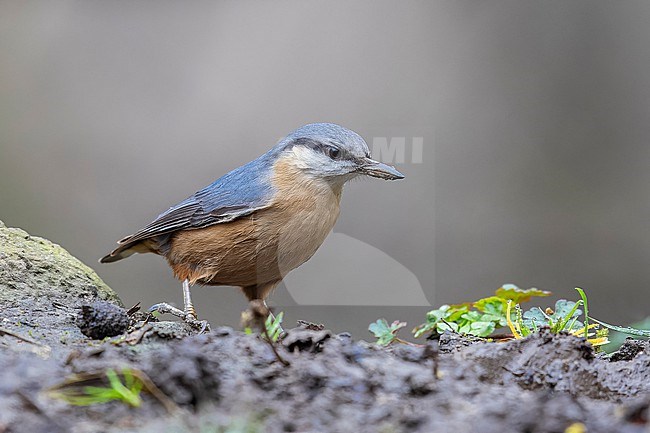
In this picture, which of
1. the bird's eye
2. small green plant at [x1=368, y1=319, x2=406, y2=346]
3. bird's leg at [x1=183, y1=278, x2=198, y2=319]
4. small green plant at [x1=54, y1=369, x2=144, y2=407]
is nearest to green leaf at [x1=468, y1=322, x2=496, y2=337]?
small green plant at [x1=368, y1=319, x2=406, y2=346]

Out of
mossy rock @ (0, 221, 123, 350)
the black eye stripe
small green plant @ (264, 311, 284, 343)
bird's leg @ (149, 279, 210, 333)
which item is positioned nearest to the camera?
small green plant @ (264, 311, 284, 343)

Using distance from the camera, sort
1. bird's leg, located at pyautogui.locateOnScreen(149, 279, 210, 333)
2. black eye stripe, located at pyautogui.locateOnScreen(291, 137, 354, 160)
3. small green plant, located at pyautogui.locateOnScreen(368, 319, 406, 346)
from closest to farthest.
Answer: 1. small green plant, located at pyautogui.locateOnScreen(368, 319, 406, 346)
2. bird's leg, located at pyautogui.locateOnScreen(149, 279, 210, 333)
3. black eye stripe, located at pyautogui.locateOnScreen(291, 137, 354, 160)

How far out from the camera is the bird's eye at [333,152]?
3.44 m

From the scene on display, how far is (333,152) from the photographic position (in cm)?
346

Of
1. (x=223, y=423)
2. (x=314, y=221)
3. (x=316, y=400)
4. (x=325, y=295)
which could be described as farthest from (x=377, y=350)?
(x=325, y=295)

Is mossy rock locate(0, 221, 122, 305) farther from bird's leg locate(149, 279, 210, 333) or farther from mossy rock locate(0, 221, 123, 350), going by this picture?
bird's leg locate(149, 279, 210, 333)

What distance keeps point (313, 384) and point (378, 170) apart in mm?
1988

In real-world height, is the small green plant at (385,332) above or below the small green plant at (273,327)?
below

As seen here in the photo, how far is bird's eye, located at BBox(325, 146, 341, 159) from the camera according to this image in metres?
3.44

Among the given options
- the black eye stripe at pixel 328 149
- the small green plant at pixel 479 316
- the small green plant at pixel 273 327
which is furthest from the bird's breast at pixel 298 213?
the small green plant at pixel 273 327

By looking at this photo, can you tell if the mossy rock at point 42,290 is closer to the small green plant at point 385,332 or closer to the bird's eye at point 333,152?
the small green plant at point 385,332

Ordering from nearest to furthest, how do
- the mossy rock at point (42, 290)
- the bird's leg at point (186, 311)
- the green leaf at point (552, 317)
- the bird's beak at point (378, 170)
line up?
the mossy rock at point (42, 290)
the green leaf at point (552, 317)
the bird's leg at point (186, 311)
the bird's beak at point (378, 170)

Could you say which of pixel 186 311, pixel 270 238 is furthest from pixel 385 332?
pixel 186 311

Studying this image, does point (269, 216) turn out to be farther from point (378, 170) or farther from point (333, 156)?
point (378, 170)
